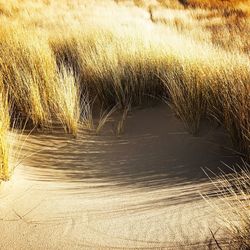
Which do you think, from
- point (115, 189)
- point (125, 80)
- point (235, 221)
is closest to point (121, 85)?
point (125, 80)

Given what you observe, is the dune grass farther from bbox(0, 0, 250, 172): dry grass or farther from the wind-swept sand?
the wind-swept sand

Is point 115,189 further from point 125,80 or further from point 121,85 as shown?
point 125,80

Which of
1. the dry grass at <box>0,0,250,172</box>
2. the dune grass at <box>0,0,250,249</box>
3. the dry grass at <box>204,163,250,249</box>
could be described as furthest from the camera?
the dry grass at <box>0,0,250,172</box>

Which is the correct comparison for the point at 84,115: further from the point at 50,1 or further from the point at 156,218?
the point at 50,1

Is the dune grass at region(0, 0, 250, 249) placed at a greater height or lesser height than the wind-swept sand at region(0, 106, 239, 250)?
→ greater

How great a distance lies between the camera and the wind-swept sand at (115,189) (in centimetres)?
259

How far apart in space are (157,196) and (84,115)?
1627mm

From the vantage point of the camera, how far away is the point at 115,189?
10.6 feet

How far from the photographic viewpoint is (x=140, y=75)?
527 centimetres

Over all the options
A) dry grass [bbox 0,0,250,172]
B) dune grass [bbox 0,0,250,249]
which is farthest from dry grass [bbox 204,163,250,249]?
dry grass [bbox 0,0,250,172]

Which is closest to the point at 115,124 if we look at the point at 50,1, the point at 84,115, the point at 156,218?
the point at 84,115

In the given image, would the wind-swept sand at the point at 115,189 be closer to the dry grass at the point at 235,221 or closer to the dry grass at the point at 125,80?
the dry grass at the point at 235,221

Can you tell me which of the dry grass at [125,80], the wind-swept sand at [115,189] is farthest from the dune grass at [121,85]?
the wind-swept sand at [115,189]

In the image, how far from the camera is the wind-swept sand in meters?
2.59
